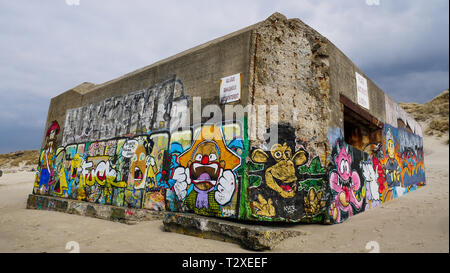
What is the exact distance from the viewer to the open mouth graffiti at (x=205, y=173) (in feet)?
15.5

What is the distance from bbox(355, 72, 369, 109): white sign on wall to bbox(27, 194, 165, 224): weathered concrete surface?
209 inches

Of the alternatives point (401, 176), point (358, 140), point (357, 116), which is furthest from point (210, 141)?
point (401, 176)

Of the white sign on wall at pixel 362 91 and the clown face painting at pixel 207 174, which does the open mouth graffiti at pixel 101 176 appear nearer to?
the clown face painting at pixel 207 174

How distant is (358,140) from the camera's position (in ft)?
24.0

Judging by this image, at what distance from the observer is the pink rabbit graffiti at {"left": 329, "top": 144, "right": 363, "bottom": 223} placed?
4.82 meters

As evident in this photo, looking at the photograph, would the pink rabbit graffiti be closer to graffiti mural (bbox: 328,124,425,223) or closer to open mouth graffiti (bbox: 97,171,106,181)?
graffiti mural (bbox: 328,124,425,223)

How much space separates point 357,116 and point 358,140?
1.16m

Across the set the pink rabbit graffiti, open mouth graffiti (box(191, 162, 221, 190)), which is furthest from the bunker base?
the pink rabbit graffiti

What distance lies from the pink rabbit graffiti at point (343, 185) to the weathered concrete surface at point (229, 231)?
122cm

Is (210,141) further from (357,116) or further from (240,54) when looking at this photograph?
(357,116)

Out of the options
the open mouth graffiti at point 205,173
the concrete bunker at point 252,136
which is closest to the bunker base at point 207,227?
the concrete bunker at point 252,136

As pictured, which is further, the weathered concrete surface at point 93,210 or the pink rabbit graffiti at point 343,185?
the weathered concrete surface at point 93,210

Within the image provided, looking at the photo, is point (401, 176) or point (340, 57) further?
point (401, 176)

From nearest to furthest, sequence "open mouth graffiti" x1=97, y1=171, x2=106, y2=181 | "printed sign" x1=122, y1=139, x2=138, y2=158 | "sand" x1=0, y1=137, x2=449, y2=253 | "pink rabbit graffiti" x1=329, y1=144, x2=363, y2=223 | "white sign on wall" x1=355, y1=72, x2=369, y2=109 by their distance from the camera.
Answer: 1. "sand" x1=0, y1=137, x2=449, y2=253
2. "pink rabbit graffiti" x1=329, y1=144, x2=363, y2=223
3. "white sign on wall" x1=355, y1=72, x2=369, y2=109
4. "printed sign" x1=122, y1=139, x2=138, y2=158
5. "open mouth graffiti" x1=97, y1=171, x2=106, y2=181
